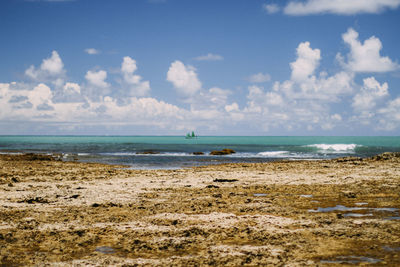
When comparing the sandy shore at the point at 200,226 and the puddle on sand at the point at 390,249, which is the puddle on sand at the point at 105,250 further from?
the puddle on sand at the point at 390,249

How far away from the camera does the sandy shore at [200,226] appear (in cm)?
616

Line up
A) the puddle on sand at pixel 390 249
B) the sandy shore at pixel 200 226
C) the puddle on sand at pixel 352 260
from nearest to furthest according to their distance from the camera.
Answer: the puddle on sand at pixel 352 260 → the sandy shore at pixel 200 226 → the puddle on sand at pixel 390 249

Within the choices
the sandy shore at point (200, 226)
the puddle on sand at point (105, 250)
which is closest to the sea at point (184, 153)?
the sandy shore at point (200, 226)

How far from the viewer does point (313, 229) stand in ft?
25.6

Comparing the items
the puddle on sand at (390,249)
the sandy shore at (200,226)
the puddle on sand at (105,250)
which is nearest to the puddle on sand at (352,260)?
the sandy shore at (200,226)

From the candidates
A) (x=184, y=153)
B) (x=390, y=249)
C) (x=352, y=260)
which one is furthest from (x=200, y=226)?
(x=184, y=153)

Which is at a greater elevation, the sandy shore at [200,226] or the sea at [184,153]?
the sandy shore at [200,226]

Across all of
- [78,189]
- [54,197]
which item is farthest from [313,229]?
[78,189]

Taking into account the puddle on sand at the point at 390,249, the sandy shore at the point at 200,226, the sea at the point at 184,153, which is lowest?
the sea at the point at 184,153

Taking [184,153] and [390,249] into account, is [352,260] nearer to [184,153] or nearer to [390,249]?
[390,249]

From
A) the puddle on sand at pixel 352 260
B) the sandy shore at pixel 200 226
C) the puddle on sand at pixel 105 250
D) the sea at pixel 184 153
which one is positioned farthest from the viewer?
the sea at pixel 184 153

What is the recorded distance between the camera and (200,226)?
8156 millimetres

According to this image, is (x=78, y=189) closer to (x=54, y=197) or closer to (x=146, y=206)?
(x=54, y=197)

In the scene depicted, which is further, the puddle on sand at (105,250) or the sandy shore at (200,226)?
the puddle on sand at (105,250)
